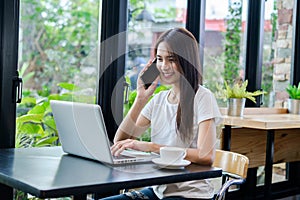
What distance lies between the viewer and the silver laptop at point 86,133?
1.65m

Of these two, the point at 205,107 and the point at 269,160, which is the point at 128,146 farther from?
the point at 269,160

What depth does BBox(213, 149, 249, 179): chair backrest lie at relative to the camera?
2.08 metres

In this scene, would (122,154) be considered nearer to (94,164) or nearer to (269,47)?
(94,164)

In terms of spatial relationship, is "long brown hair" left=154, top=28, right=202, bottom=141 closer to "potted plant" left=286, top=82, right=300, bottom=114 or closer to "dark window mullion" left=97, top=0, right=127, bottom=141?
"dark window mullion" left=97, top=0, right=127, bottom=141

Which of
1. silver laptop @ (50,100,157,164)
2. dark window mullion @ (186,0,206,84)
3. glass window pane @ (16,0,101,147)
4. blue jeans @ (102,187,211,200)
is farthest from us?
glass window pane @ (16,0,101,147)

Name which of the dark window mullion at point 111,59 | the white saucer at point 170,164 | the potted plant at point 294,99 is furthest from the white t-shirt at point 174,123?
the potted plant at point 294,99

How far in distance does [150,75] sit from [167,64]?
0.13 meters

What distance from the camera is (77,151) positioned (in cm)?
182

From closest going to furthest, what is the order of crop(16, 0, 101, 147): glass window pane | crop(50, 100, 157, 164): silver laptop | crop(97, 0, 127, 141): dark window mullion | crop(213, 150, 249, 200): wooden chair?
crop(50, 100, 157, 164): silver laptop, crop(213, 150, 249, 200): wooden chair, crop(97, 0, 127, 141): dark window mullion, crop(16, 0, 101, 147): glass window pane

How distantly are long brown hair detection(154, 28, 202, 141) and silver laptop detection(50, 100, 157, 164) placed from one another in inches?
7.9

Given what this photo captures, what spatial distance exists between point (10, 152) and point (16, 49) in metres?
0.55

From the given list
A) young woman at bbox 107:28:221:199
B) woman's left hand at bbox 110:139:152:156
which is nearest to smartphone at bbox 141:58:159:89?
young woman at bbox 107:28:221:199


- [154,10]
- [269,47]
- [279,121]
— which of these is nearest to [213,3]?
[269,47]

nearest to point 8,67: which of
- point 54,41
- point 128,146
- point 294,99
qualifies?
point 128,146
